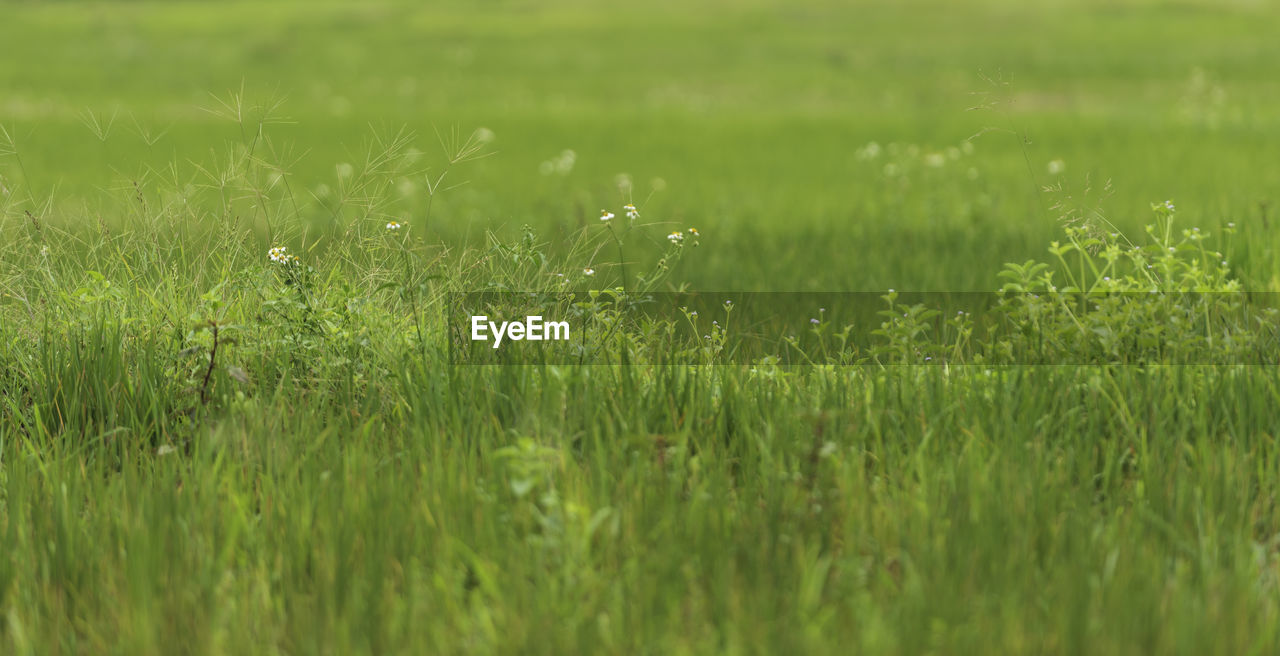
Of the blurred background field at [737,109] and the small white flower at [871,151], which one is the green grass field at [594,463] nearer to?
the blurred background field at [737,109]

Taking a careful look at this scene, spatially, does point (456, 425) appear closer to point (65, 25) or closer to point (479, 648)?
point (479, 648)

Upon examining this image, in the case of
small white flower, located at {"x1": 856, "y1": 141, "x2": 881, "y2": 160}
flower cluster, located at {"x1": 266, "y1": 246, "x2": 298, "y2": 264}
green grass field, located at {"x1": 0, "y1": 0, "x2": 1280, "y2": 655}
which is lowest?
green grass field, located at {"x1": 0, "y1": 0, "x2": 1280, "y2": 655}

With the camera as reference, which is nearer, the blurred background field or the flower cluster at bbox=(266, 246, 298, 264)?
the flower cluster at bbox=(266, 246, 298, 264)

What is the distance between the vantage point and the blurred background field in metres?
8.11

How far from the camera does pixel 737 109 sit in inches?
901

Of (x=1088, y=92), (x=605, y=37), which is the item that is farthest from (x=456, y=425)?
(x=605, y=37)

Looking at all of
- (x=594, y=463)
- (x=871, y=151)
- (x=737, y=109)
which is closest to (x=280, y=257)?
(x=594, y=463)

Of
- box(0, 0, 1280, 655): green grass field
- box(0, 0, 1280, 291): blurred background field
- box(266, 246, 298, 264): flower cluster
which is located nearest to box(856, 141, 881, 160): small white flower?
box(0, 0, 1280, 291): blurred background field

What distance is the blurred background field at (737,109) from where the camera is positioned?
8.11m

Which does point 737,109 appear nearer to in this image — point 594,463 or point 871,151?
point 871,151

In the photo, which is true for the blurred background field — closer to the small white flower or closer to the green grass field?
the small white flower

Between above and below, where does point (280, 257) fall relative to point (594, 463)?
above

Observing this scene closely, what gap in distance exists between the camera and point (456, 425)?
3.01 metres

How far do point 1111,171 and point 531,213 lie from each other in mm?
5689
